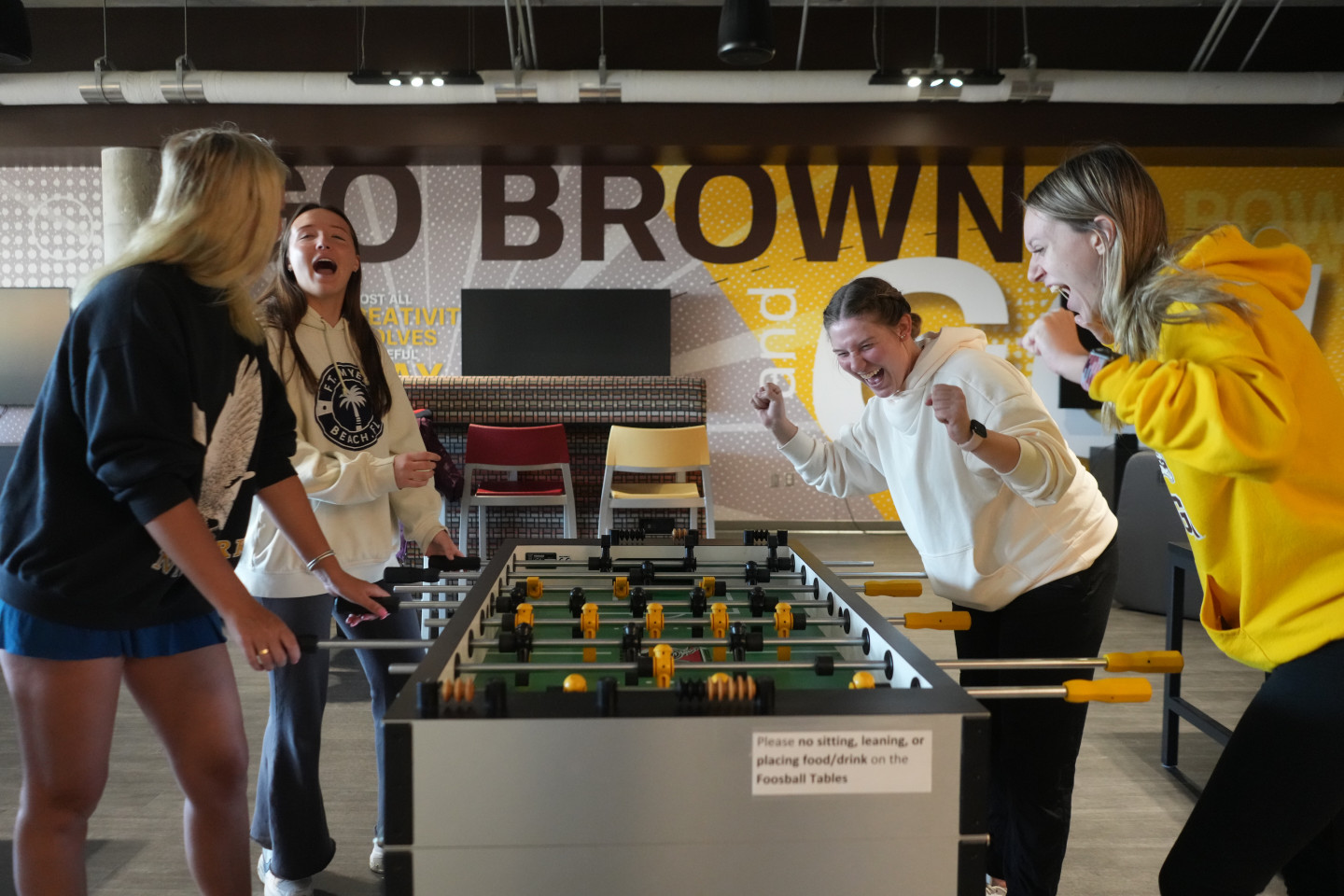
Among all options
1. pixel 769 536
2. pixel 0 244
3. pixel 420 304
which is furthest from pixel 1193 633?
pixel 0 244

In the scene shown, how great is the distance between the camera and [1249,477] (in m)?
1.24

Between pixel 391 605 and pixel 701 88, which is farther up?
pixel 701 88

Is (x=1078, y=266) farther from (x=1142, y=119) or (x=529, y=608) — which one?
(x=1142, y=119)

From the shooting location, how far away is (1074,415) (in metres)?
7.22

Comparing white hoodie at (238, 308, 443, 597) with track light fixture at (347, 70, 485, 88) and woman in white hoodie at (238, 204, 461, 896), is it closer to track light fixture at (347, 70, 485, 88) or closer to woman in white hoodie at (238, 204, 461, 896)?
woman in white hoodie at (238, 204, 461, 896)

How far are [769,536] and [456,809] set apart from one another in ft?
4.23

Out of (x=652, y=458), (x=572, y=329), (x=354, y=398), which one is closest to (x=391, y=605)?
(x=354, y=398)

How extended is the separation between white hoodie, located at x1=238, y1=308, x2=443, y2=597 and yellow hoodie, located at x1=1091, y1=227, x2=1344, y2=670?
154 cm

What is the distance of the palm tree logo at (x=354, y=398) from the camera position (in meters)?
2.18

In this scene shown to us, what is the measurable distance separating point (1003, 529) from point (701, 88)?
4.89 meters

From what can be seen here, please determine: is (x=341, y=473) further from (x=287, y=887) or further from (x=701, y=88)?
(x=701, y=88)

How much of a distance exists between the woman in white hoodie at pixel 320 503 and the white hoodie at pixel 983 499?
1086 mm

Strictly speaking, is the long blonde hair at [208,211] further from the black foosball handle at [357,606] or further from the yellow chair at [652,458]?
the yellow chair at [652,458]

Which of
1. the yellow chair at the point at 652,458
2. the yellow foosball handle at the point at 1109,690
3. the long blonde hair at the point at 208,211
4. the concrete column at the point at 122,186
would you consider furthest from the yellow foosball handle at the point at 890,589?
the concrete column at the point at 122,186
